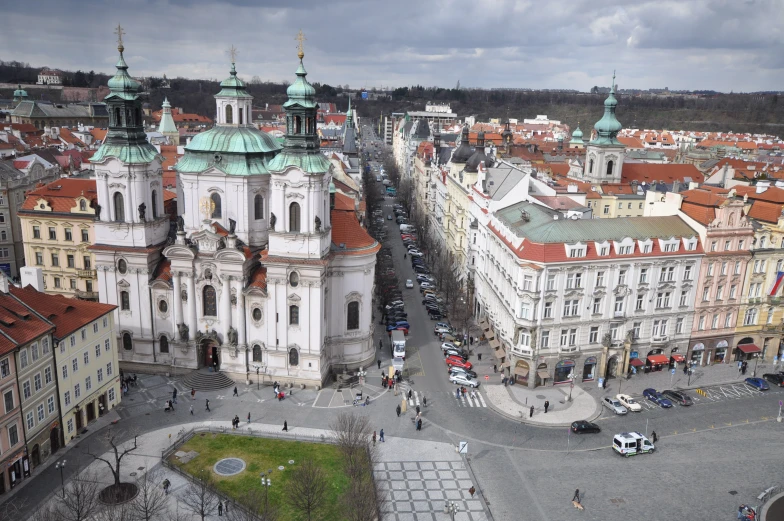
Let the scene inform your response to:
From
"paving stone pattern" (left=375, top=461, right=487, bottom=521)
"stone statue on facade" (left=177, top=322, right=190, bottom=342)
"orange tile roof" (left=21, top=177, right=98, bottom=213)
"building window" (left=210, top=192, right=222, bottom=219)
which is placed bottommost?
"paving stone pattern" (left=375, top=461, right=487, bottom=521)

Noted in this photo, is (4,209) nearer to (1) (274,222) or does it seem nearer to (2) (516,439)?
(1) (274,222)

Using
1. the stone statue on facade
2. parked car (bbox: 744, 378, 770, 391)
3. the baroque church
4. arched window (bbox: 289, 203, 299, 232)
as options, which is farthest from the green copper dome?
the stone statue on facade

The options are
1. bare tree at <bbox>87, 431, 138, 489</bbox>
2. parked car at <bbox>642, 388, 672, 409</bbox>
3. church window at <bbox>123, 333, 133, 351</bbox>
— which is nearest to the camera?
bare tree at <bbox>87, 431, 138, 489</bbox>

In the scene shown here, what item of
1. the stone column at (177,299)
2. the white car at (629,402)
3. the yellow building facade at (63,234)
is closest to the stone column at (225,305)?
the stone column at (177,299)

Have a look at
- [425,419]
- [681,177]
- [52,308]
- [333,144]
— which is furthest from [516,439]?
[333,144]

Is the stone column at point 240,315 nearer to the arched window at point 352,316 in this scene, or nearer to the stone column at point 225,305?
the stone column at point 225,305

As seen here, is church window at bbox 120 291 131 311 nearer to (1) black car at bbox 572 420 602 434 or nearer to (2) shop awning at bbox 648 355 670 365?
(1) black car at bbox 572 420 602 434
